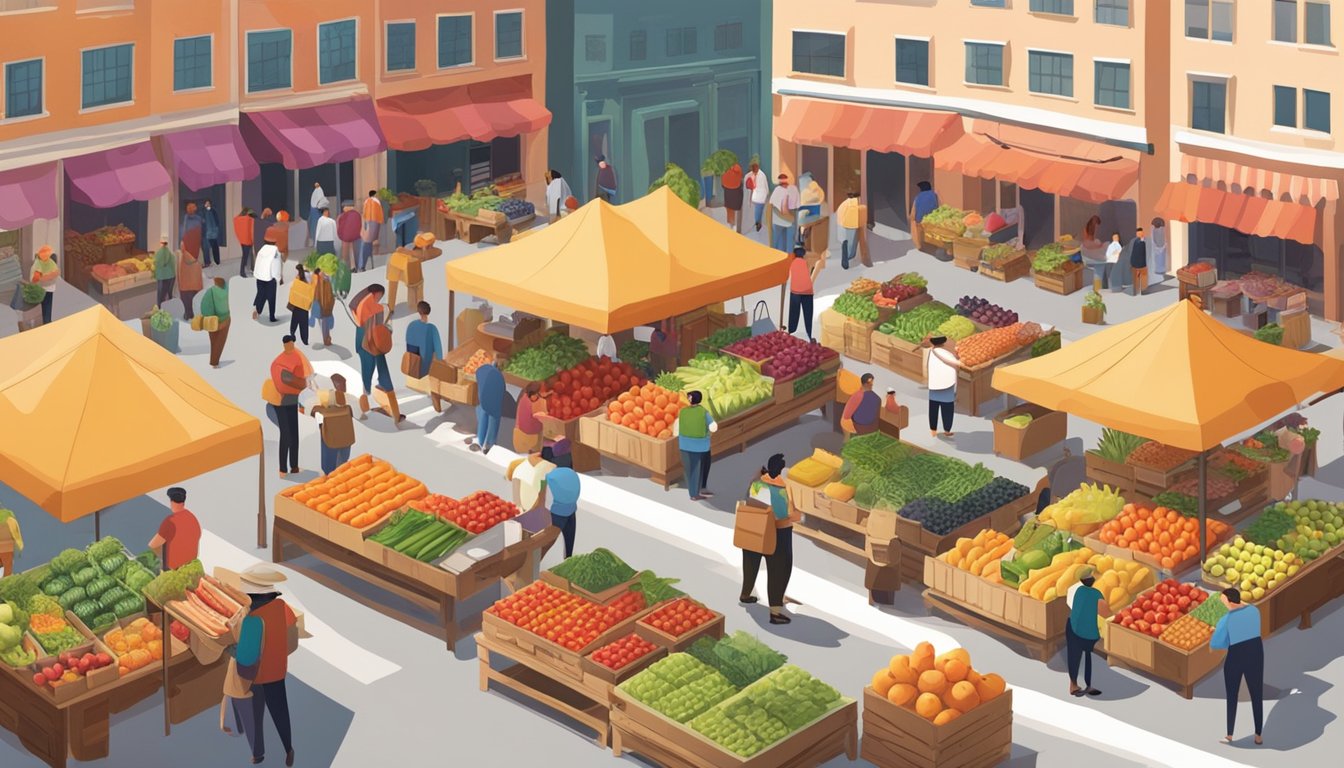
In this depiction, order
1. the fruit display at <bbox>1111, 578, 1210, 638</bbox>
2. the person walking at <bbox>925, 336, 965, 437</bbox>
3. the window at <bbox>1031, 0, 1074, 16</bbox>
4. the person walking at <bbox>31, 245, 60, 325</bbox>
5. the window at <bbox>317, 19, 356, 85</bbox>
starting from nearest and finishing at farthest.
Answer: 1. the fruit display at <bbox>1111, 578, 1210, 638</bbox>
2. the person walking at <bbox>925, 336, 965, 437</bbox>
3. the person walking at <bbox>31, 245, 60, 325</bbox>
4. the window at <bbox>1031, 0, 1074, 16</bbox>
5. the window at <bbox>317, 19, 356, 85</bbox>

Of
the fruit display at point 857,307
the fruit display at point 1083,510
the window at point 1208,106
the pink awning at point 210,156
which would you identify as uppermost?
the window at point 1208,106

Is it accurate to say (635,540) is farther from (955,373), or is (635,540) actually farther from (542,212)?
(542,212)

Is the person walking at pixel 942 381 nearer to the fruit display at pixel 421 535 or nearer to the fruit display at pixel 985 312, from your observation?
the fruit display at pixel 985 312

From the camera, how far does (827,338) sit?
36000 mm

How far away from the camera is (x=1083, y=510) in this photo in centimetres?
2739

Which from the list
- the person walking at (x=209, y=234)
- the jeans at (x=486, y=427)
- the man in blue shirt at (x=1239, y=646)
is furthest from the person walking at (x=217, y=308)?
the man in blue shirt at (x=1239, y=646)

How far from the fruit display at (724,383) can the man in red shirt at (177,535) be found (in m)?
8.14

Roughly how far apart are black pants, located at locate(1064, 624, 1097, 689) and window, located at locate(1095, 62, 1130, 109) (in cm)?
1896

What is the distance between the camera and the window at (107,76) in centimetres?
3909

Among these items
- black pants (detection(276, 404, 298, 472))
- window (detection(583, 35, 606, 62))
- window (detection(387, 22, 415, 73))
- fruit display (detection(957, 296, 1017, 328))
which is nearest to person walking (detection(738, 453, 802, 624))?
black pants (detection(276, 404, 298, 472))

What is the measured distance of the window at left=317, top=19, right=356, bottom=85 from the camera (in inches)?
1698

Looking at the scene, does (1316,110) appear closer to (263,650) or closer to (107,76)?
(107,76)

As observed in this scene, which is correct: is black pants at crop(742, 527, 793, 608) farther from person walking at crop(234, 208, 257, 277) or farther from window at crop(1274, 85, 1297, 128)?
person walking at crop(234, 208, 257, 277)

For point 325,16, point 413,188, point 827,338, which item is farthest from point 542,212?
point 827,338
